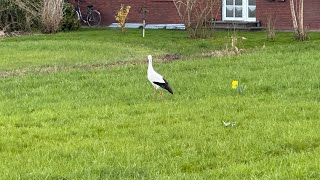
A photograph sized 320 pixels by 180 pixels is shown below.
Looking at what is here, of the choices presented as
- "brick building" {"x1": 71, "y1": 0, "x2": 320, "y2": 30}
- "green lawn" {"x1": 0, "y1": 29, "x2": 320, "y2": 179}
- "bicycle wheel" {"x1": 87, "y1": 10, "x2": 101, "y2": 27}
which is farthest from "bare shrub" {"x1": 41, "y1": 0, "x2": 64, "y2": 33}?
"green lawn" {"x1": 0, "y1": 29, "x2": 320, "y2": 179}

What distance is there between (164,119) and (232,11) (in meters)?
19.0

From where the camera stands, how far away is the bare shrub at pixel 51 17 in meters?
26.3

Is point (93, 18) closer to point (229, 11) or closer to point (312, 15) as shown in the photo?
point (229, 11)

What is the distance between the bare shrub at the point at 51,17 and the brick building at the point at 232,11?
4.24 metres

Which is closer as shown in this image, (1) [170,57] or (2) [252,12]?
(1) [170,57]

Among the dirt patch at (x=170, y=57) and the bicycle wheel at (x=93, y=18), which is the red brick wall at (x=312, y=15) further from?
the bicycle wheel at (x=93, y=18)

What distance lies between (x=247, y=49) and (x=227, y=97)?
26.5 feet

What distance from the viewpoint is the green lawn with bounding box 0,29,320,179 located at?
6355 mm

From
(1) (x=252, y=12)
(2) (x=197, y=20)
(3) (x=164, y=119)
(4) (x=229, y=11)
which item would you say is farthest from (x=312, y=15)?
(3) (x=164, y=119)

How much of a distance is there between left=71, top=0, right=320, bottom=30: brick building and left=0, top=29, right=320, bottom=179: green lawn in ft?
30.3

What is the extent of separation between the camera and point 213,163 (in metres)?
6.49

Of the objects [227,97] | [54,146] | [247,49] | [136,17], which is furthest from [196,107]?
[136,17]

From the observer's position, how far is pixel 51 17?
1049 inches

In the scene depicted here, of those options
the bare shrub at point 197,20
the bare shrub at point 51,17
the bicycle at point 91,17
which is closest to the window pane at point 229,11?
the bare shrub at point 197,20
